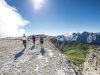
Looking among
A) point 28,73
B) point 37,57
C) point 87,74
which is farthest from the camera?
point 87,74

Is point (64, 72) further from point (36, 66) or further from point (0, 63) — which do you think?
point (0, 63)

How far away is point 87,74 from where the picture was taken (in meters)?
67.3

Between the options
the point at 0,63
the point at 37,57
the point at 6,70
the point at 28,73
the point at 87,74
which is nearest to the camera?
the point at 28,73

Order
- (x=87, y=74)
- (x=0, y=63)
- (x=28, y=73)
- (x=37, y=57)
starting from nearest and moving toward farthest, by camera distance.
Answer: (x=28, y=73) < (x=0, y=63) < (x=37, y=57) < (x=87, y=74)

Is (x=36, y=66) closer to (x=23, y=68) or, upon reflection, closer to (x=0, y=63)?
(x=23, y=68)

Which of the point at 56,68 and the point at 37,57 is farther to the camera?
the point at 37,57

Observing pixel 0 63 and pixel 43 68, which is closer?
pixel 43 68

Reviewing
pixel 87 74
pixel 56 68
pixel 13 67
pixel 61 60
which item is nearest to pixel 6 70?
pixel 13 67

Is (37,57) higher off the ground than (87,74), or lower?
higher

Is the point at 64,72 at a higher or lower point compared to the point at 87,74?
higher

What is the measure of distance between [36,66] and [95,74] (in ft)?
163

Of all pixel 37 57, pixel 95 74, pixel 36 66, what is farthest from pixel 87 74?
pixel 36 66

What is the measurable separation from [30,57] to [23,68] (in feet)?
18.1

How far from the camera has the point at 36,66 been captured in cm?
2328
